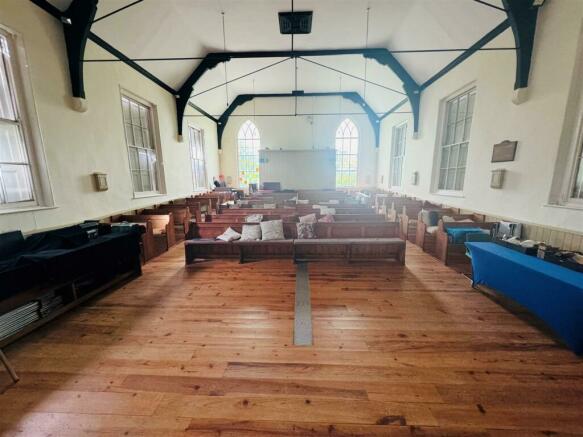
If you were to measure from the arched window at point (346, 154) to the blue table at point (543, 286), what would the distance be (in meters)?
8.48

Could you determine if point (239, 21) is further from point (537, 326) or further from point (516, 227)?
point (537, 326)

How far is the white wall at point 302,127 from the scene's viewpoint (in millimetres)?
10398

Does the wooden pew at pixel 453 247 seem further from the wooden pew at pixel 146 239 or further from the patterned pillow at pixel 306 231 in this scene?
the wooden pew at pixel 146 239

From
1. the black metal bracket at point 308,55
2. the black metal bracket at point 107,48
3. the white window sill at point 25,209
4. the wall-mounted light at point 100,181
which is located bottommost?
the white window sill at point 25,209

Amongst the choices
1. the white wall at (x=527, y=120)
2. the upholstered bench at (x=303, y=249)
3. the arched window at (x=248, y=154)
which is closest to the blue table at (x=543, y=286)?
A: the white wall at (x=527, y=120)

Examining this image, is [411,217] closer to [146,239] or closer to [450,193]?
[450,193]

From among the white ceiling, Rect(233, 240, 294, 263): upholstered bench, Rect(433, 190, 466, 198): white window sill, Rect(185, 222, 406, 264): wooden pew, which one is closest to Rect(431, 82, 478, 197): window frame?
Rect(433, 190, 466, 198): white window sill

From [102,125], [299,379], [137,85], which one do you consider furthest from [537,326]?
[137,85]

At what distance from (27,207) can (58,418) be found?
2959mm

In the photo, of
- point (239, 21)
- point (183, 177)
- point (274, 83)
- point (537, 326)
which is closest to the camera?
point (537, 326)

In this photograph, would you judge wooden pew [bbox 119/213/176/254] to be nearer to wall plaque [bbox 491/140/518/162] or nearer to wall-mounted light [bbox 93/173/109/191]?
wall-mounted light [bbox 93/173/109/191]

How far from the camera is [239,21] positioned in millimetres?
5004

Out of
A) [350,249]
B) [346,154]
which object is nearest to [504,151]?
[350,249]

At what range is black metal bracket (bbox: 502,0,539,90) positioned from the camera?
3143mm
